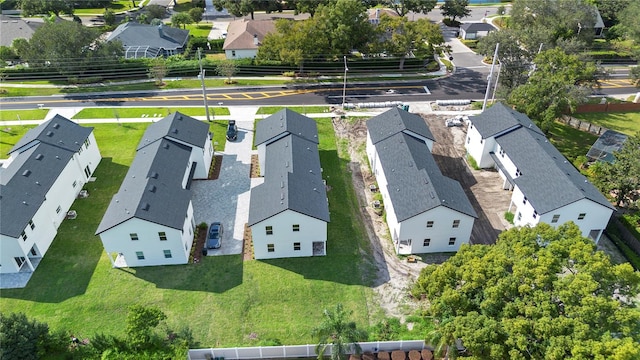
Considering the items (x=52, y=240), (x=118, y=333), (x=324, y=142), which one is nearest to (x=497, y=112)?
(x=324, y=142)

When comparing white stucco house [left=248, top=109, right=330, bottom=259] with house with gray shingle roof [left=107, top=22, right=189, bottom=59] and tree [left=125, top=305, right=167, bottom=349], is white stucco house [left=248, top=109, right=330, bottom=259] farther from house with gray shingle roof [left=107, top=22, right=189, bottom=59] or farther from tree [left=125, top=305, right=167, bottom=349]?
house with gray shingle roof [left=107, top=22, right=189, bottom=59]

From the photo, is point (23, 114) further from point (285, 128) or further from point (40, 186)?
point (285, 128)

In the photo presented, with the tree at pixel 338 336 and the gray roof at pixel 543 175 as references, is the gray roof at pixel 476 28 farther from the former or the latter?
the tree at pixel 338 336

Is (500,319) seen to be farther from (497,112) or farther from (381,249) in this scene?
(497,112)

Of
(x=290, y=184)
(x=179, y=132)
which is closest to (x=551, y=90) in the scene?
(x=290, y=184)

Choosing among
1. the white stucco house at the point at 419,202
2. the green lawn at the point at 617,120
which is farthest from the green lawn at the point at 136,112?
the green lawn at the point at 617,120
